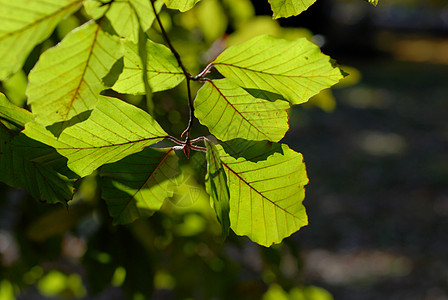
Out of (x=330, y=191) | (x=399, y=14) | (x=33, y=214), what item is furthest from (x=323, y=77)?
(x=399, y=14)

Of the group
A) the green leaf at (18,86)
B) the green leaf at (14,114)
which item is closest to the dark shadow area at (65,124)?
the green leaf at (14,114)

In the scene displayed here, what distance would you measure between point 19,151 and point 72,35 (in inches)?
6.6

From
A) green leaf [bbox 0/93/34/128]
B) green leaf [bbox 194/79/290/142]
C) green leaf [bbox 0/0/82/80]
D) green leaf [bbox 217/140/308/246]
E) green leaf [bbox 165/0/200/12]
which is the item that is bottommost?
green leaf [bbox 217/140/308/246]

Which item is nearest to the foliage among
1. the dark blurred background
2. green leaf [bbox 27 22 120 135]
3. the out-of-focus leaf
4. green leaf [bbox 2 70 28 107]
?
green leaf [bbox 27 22 120 135]

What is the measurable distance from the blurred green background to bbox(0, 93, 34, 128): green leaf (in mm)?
183

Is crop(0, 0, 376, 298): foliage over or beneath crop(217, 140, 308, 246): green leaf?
over

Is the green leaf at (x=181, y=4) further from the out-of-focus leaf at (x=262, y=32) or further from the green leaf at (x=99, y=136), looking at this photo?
the out-of-focus leaf at (x=262, y=32)

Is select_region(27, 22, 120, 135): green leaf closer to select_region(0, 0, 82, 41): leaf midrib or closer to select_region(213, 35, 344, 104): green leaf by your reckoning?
select_region(0, 0, 82, 41): leaf midrib

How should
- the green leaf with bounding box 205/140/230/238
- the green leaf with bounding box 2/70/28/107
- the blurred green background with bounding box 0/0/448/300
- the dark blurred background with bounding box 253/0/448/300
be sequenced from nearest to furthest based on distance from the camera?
the green leaf with bounding box 205/140/230/238
the green leaf with bounding box 2/70/28/107
the blurred green background with bounding box 0/0/448/300
the dark blurred background with bounding box 253/0/448/300

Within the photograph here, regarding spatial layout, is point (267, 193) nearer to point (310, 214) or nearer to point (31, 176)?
point (31, 176)

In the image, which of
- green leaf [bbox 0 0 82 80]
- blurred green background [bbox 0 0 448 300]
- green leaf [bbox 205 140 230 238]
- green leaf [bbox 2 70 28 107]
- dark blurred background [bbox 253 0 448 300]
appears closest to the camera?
green leaf [bbox 0 0 82 80]

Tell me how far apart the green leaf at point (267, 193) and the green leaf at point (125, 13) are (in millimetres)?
160

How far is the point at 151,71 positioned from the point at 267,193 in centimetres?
18

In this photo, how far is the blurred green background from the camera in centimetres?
135
